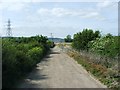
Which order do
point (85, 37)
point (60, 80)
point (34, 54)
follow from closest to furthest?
point (60, 80)
point (34, 54)
point (85, 37)

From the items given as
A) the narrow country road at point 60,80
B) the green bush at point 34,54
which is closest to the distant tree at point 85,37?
the green bush at point 34,54

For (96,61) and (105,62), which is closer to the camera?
(105,62)

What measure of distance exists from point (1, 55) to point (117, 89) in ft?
21.0

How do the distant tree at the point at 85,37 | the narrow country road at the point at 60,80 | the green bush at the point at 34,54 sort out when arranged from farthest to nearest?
1. the distant tree at the point at 85,37
2. the green bush at the point at 34,54
3. the narrow country road at the point at 60,80

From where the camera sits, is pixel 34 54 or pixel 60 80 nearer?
pixel 60 80

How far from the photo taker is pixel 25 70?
25.8 m

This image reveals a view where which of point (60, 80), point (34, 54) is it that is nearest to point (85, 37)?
point (34, 54)

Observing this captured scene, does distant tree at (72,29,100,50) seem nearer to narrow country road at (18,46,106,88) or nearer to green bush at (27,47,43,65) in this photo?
green bush at (27,47,43,65)

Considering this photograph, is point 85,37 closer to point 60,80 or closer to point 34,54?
point 34,54

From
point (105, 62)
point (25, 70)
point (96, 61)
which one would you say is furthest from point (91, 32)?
point (25, 70)

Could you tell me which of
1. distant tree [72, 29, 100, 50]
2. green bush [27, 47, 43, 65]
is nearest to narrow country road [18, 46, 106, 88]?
green bush [27, 47, 43, 65]

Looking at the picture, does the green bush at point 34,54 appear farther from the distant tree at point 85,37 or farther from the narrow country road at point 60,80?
the distant tree at point 85,37

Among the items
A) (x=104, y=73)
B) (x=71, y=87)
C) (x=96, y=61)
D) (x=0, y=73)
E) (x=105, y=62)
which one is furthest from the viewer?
(x=96, y=61)

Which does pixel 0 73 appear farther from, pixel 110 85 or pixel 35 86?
pixel 110 85
